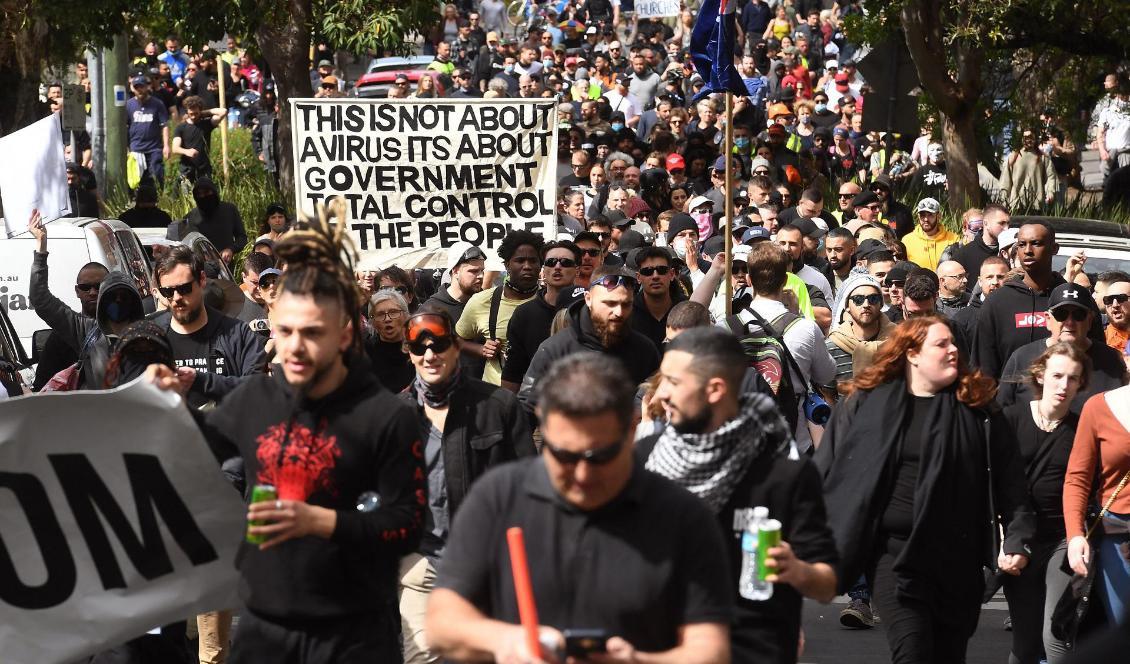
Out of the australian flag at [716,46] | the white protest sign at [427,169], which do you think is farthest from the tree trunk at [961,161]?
the australian flag at [716,46]

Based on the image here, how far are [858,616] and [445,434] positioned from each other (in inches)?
130

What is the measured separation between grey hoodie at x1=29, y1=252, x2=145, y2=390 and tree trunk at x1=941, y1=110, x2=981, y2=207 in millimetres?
11545

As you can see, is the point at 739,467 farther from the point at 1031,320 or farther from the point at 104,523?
the point at 1031,320

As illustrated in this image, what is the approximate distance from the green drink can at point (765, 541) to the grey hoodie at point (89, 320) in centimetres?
316

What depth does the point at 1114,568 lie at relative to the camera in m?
7.29

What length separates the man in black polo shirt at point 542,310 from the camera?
9664 mm

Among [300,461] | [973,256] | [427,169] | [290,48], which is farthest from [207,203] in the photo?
[300,461]

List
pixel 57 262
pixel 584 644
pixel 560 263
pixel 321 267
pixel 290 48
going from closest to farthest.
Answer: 1. pixel 584 644
2. pixel 321 267
3. pixel 560 263
4. pixel 57 262
5. pixel 290 48

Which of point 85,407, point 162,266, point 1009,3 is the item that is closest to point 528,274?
point 162,266

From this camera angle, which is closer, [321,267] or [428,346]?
[321,267]

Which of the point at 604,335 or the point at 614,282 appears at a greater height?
the point at 614,282

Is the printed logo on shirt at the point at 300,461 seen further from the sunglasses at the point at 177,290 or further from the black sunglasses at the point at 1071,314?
the black sunglasses at the point at 1071,314

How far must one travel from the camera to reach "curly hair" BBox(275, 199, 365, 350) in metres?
5.21

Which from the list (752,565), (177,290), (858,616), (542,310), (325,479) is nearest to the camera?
(752,565)
